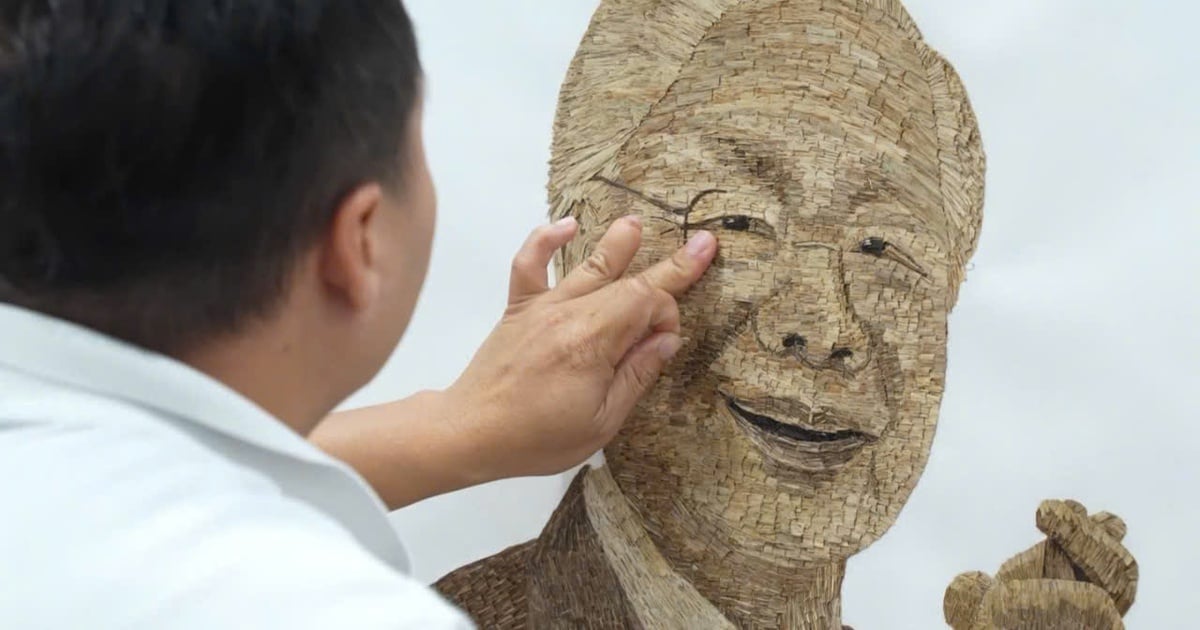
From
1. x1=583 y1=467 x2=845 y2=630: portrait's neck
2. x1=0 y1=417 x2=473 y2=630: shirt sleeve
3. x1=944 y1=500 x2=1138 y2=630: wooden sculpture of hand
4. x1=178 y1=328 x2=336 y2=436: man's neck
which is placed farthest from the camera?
x1=583 y1=467 x2=845 y2=630: portrait's neck

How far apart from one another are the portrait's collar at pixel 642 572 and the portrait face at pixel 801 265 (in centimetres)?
6

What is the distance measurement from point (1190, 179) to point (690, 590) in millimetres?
571

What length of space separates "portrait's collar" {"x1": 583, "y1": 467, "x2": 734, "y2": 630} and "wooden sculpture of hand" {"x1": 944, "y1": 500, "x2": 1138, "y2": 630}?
0.74ft

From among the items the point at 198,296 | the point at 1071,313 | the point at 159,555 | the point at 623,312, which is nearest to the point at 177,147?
the point at 198,296

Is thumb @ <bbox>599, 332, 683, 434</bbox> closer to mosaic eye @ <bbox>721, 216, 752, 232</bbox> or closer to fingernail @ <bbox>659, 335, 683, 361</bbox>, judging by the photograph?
fingernail @ <bbox>659, 335, 683, 361</bbox>

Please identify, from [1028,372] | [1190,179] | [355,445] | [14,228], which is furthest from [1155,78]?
[14,228]

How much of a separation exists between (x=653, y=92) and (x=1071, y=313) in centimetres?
42

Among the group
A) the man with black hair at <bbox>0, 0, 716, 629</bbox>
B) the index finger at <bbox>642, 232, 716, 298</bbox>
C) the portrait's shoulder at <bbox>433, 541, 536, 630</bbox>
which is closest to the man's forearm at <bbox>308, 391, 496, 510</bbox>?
the portrait's shoulder at <bbox>433, 541, 536, 630</bbox>

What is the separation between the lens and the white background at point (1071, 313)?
3.40ft

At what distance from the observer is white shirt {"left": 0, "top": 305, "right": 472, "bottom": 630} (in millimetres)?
496

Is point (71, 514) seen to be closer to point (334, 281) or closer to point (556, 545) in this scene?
point (334, 281)

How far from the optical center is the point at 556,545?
118 cm

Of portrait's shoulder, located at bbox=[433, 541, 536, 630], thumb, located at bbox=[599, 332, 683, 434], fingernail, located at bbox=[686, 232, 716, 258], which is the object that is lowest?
portrait's shoulder, located at bbox=[433, 541, 536, 630]

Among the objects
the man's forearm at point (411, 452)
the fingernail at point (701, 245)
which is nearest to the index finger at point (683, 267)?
the fingernail at point (701, 245)
